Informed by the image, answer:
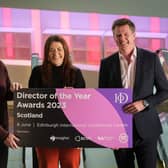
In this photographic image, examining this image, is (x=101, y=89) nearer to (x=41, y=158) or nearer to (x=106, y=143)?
(x=106, y=143)

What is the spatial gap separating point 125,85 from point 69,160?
0.63 m

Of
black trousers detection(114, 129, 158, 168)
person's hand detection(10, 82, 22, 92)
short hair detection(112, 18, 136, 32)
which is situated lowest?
black trousers detection(114, 129, 158, 168)

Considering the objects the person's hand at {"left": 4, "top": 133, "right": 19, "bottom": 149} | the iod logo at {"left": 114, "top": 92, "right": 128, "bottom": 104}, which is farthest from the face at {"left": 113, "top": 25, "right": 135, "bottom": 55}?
the person's hand at {"left": 4, "top": 133, "right": 19, "bottom": 149}

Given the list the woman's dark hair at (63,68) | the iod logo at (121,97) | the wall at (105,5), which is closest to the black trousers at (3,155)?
the woman's dark hair at (63,68)

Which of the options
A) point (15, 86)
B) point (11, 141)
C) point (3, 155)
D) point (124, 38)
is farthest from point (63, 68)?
point (3, 155)

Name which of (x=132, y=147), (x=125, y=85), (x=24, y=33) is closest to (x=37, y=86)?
(x=24, y=33)

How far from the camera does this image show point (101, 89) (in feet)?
7.27

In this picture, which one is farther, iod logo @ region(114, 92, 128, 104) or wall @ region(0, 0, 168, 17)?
wall @ region(0, 0, 168, 17)

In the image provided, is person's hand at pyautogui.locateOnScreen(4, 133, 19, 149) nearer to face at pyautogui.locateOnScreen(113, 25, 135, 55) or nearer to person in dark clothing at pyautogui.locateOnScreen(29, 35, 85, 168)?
person in dark clothing at pyautogui.locateOnScreen(29, 35, 85, 168)

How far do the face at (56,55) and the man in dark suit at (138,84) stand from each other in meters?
0.29

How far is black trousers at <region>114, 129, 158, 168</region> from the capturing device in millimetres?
2246

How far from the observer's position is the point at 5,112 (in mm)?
2264

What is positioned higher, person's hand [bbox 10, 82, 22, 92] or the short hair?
the short hair

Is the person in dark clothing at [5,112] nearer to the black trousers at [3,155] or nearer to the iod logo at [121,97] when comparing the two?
the black trousers at [3,155]
